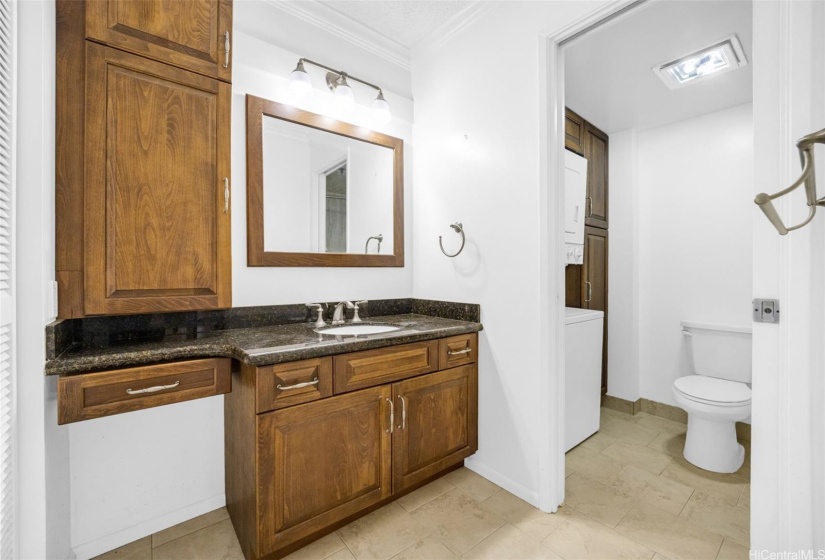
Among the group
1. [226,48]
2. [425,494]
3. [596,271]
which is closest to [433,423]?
[425,494]

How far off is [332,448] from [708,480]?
2015 millimetres

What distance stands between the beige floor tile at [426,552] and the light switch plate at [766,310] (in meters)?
1.38

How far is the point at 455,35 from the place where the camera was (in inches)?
83.5

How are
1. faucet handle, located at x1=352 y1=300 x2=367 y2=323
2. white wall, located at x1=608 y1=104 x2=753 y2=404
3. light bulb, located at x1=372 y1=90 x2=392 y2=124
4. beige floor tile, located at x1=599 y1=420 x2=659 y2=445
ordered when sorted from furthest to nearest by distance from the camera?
white wall, located at x1=608 y1=104 x2=753 y2=404 < beige floor tile, located at x1=599 y1=420 x2=659 y2=445 < light bulb, located at x1=372 y1=90 x2=392 y2=124 < faucet handle, located at x1=352 y1=300 x2=367 y2=323

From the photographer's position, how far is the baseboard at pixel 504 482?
1.78 meters

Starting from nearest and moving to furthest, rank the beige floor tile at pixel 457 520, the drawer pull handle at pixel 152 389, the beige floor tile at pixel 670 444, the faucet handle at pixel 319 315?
the drawer pull handle at pixel 152 389, the beige floor tile at pixel 457 520, the faucet handle at pixel 319 315, the beige floor tile at pixel 670 444

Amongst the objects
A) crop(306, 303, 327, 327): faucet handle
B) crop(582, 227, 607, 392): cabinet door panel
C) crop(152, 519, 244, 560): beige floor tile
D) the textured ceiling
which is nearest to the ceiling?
the textured ceiling

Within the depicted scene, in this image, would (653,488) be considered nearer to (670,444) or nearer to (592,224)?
(670,444)

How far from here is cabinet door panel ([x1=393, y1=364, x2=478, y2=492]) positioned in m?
1.68

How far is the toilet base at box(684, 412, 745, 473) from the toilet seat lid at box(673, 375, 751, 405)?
0.42 feet

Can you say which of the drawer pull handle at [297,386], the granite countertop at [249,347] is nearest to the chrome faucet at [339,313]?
the granite countertop at [249,347]

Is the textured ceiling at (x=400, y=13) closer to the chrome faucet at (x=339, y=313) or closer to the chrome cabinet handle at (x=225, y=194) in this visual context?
the chrome cabinet handle at (x=225, y=194)

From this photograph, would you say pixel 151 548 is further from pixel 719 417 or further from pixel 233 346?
pixel 719 417

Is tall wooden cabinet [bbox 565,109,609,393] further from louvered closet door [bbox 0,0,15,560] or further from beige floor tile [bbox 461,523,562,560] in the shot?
louvered closet door [bbox 0,0,15,560]
